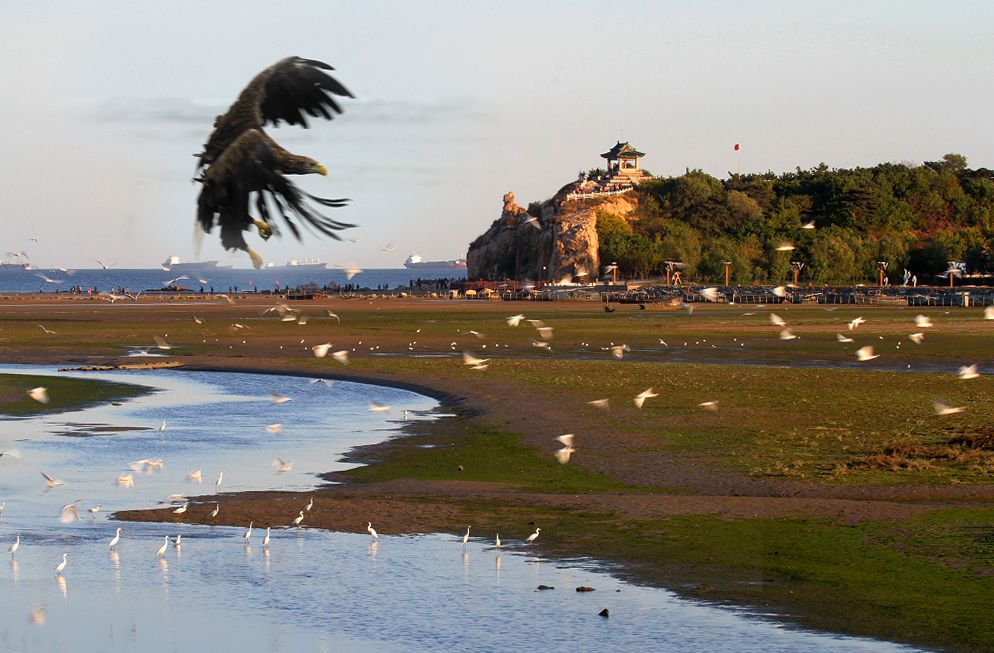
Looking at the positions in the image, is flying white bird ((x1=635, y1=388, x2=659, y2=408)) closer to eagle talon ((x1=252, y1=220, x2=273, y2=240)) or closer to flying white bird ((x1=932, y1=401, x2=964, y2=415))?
flying white bird ((x1=932, y1=401, x2=964, y2=415))

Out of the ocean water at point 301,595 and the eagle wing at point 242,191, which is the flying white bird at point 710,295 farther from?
the eagle wing at point 242,191

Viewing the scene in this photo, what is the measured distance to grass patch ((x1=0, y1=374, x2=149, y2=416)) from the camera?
4103 centimetres

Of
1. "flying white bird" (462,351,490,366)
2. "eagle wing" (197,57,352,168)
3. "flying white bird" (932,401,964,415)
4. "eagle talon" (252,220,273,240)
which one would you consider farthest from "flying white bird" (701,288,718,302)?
"eagle talon" (252,220,273,240)

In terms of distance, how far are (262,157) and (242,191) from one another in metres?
0.21

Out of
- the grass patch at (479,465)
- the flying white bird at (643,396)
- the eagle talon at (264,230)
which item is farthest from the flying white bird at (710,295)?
the eagle talon at (264,230)

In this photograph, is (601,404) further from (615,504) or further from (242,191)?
(242,191)

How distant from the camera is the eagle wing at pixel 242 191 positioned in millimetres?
6250

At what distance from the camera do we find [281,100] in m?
6.86

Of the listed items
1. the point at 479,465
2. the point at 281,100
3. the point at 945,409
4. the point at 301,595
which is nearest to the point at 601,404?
the point at 945,409

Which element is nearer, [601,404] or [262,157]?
[262,157]

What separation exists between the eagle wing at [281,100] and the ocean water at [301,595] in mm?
9866

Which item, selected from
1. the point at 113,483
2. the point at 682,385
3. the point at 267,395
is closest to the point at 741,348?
the point at 682,385

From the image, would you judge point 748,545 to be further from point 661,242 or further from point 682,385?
point 661,242

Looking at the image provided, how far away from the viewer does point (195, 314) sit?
113875 millimetres
